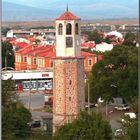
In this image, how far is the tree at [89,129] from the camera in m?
5.44

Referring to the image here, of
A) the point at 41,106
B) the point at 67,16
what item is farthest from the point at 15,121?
the point at 41,106

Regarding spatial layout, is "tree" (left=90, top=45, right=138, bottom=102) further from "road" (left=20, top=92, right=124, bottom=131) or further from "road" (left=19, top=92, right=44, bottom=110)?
"road" (left=19, top=92, right=44, bottom=110)

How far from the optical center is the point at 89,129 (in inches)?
214

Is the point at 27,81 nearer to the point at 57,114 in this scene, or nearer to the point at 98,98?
the point at 98,98

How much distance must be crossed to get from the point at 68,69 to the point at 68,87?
0.25 m

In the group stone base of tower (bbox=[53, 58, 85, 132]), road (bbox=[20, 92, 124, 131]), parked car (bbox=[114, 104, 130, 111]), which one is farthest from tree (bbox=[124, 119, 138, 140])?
parked car (bbox=[114, 104, 130, 111])

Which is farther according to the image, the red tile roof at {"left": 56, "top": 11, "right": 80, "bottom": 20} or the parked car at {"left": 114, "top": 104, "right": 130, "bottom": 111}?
the parked car at {"left": 114, "top": 104, "right": 130, "bottom": 111}

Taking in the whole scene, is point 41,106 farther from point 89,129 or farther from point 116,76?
point 89,129

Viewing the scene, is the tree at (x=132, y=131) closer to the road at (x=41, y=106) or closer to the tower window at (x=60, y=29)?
the road at (x=41, y=106)

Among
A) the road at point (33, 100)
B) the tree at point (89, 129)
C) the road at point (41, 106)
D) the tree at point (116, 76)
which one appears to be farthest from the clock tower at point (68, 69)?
the road at point (33, 100)

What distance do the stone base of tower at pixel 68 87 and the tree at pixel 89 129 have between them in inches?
76.1

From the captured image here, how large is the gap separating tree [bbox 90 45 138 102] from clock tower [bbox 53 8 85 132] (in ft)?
Answer: 4.46

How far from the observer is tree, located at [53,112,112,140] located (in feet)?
17.8

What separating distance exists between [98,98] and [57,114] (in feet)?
6.06
